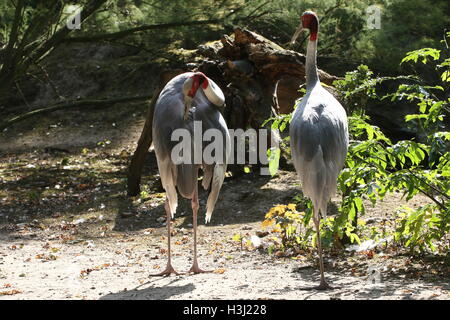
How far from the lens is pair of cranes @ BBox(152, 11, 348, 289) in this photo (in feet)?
16.0

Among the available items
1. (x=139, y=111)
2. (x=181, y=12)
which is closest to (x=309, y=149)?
(x=181, y=12)

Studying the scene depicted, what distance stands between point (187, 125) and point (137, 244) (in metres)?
1.94

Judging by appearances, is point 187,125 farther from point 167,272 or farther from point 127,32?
point 127,32

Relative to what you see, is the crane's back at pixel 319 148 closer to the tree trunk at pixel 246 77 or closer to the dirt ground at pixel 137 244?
the dirt ground at pixel 137 244

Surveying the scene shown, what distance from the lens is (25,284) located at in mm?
5363

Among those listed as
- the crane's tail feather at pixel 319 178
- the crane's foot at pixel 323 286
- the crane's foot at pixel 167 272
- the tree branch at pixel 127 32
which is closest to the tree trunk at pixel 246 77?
the tree branch at pixel 127 32

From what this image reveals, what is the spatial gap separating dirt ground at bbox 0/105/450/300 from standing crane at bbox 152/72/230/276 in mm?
641

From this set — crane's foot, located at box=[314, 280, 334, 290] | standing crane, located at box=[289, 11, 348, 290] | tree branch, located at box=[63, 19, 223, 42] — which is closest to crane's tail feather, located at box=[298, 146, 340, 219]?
standing crane, located at box=[289, 11, 348, 290]

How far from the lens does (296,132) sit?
4965 mm

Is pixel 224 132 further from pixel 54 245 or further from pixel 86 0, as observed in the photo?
pixel 86 0

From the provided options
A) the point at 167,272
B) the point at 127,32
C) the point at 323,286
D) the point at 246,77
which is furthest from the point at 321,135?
the point at 127,32

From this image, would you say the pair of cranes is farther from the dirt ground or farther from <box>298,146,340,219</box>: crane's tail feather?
the dirt ground

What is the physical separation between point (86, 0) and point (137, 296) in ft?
19.9

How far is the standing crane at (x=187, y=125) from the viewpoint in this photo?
Result: 5512 mm
